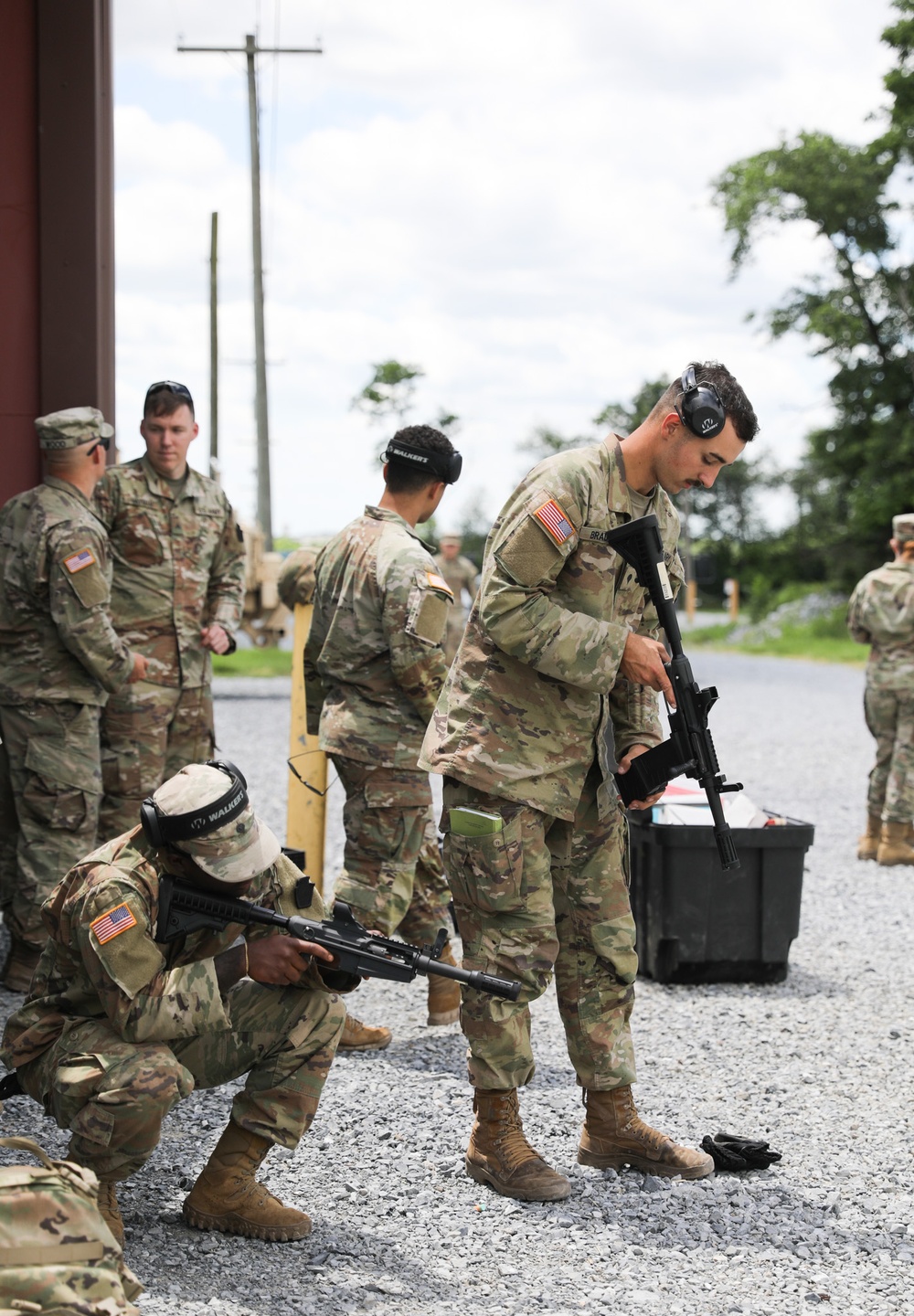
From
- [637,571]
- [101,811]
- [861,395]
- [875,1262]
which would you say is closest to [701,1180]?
[875,1262]

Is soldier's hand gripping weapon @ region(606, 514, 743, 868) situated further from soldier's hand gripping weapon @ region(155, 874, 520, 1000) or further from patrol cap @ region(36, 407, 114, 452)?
patrol cap @ region(36, 407, 114, 452)

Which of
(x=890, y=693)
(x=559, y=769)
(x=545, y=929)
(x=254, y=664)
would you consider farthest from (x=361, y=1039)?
(x=254, y=664)

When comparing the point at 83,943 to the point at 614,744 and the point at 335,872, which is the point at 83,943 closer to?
the point at 614,744

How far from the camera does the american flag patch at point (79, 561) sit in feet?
18.4

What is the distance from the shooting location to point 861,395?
1432 inches

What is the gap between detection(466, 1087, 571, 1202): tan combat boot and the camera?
3965 millimetres

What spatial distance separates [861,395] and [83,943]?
3543 centimetres

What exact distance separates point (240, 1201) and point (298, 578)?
3.44 meters

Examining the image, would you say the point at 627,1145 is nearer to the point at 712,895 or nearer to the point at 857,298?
the point at 712,895

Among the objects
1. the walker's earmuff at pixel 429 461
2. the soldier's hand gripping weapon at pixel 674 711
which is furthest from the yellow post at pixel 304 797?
the soldier's hand gripping weapon at pixel 674 711

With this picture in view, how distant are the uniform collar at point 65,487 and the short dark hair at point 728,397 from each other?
2767mm

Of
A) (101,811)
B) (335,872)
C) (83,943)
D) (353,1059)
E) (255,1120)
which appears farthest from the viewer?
(335,872)

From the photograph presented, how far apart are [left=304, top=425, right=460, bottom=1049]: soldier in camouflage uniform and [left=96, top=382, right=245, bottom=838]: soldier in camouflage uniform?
3.34 ft

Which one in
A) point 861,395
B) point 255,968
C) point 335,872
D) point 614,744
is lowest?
point 335,872
